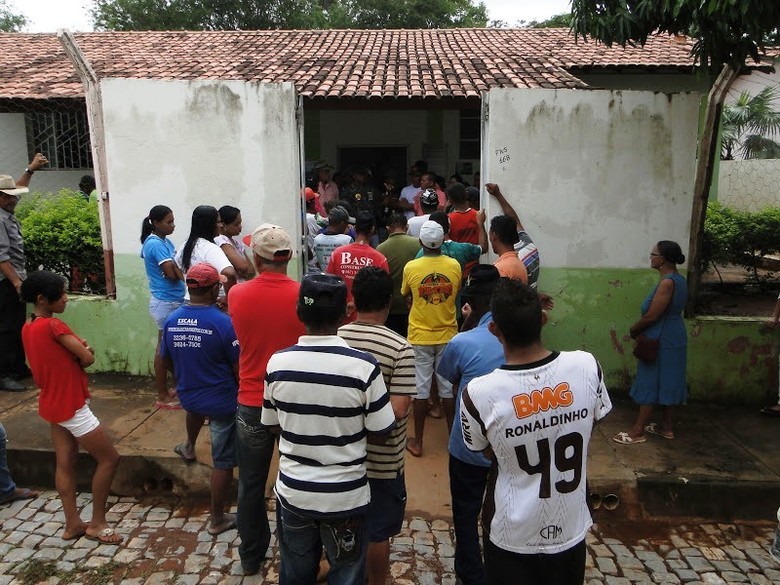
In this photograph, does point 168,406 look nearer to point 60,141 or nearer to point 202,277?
point 202,277

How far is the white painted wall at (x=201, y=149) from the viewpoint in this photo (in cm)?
559

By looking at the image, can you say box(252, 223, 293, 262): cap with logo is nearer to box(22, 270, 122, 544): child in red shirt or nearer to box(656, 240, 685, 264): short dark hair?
box(22, 270, 122, 544): child in red shirt

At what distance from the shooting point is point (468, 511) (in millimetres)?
3062

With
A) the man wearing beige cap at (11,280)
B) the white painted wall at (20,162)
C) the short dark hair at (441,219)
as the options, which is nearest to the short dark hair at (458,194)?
the short dark hair at (441,219)

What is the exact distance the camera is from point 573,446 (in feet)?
7.31

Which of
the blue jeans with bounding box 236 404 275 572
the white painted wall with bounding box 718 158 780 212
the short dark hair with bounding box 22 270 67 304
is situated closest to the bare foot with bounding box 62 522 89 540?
the blue jeans with bounding box 236 404 275 572

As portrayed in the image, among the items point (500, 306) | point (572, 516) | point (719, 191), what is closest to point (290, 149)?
point (500, 306)

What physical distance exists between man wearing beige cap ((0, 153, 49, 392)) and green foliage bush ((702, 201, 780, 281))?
264 inches

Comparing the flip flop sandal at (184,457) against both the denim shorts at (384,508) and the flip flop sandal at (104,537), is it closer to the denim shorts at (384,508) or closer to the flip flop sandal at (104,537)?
the flip flop sandal at (104,537)

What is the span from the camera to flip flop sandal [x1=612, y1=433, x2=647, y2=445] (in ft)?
15.5

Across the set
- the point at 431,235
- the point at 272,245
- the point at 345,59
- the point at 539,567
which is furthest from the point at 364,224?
the point at 345,59

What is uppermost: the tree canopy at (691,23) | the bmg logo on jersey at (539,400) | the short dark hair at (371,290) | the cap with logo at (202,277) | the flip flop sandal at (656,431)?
the tree canopy at (691,23)

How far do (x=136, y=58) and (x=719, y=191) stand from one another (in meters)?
11.9

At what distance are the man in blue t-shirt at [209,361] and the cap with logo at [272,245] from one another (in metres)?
0.47
